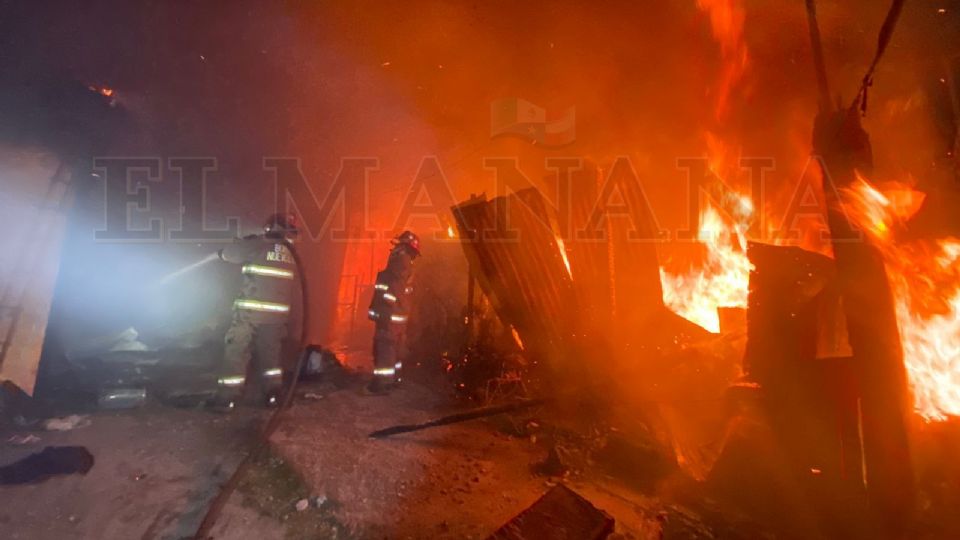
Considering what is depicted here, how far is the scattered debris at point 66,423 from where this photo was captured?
14.0ft

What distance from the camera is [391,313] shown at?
21.4 ft

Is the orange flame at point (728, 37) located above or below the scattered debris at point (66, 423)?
above

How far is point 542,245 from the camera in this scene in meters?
5.96

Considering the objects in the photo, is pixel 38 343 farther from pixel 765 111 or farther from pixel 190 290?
pixel 765 111

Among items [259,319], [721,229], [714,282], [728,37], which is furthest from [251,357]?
[728,37]

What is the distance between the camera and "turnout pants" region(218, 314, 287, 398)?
17.3ft

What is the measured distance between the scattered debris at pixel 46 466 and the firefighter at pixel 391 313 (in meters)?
3.18

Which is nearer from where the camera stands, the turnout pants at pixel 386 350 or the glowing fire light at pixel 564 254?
the glowing fire light at pixel 564 254

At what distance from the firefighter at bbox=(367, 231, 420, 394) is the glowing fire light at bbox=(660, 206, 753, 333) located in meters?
3.97

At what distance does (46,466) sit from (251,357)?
88.7 inches

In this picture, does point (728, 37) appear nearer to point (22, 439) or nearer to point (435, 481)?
point (435, 481)

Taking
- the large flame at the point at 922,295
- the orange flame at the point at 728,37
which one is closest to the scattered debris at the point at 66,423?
the large flame at the point at 922,295

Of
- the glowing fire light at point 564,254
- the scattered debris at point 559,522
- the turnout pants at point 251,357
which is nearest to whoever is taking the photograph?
the scattered debris at point 559,522

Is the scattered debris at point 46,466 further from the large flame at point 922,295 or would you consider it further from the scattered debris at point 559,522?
the large flame at point 922,295
